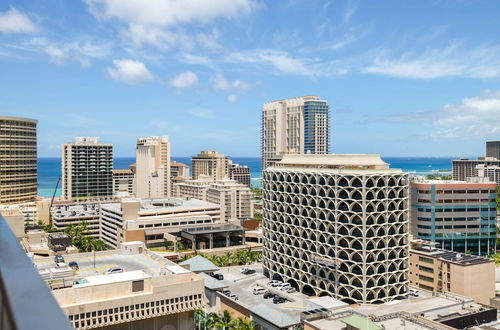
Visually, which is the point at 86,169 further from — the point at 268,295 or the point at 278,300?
the point at 278,300

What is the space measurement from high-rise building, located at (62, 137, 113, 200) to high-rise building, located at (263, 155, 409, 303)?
9845cm

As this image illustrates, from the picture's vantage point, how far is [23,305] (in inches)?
113

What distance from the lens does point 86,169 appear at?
147250mm

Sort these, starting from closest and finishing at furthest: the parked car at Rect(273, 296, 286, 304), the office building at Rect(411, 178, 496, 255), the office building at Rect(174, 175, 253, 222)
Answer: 1. the parked car at Rect(273, 296, 286, 304)
2. the office building at Rect(411, 178, 496, 255)
3. the office building at Rect(174, 175, 253, 222)

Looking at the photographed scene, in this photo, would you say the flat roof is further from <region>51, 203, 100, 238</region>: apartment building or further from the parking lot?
the parking lot

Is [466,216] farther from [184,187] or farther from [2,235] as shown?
[2,235]

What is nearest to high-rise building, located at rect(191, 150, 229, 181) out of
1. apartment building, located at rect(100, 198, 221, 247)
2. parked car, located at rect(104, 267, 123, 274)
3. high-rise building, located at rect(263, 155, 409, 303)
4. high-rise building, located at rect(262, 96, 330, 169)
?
high-rise building, located at rect(262, 96, 330, 169)

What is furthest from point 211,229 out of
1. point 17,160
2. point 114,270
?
point 17,160

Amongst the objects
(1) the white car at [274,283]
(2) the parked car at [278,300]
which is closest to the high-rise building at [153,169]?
(1) the white car at [274,283]

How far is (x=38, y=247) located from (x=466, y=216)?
76.1 meters

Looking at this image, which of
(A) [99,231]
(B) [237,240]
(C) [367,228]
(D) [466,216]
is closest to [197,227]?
(B) [237,240]

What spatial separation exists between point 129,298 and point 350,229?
1137 inches

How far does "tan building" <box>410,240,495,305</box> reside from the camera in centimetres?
6075

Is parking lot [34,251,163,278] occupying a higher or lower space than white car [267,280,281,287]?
higher
